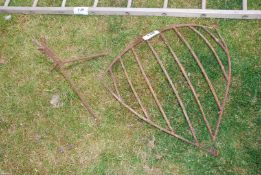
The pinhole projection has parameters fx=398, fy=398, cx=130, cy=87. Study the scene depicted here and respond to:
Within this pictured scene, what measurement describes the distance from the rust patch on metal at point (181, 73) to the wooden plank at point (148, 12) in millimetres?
172

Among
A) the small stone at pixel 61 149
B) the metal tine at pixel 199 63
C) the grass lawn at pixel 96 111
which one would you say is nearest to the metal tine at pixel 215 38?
the grass lawn at pixel 96 111

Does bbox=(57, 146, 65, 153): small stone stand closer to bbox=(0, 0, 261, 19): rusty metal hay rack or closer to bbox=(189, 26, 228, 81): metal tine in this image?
bbox=(0, 0, 261, 19): rusty metal hay rack

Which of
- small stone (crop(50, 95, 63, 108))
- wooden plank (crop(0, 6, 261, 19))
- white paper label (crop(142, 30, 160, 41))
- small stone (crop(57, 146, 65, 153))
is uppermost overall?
wooden plank (crop(0, 6, 261, 19))

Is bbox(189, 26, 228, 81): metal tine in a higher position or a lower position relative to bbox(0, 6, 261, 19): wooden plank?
lower

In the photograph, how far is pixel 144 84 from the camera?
14.9ft

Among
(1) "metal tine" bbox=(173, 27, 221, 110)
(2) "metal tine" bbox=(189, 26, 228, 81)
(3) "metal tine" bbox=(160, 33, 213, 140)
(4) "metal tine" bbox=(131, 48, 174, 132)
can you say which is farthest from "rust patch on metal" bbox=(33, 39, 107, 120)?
(2) "metal tine" bbox=(189, 26, 228, 81)

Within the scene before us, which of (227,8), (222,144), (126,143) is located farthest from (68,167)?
(227,8)

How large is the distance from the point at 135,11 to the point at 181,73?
100cm

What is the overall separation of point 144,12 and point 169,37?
453 millimetres

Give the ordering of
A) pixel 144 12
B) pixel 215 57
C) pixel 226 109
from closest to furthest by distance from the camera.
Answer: pixel 226 109
pixel 215 57
pixel 144 12

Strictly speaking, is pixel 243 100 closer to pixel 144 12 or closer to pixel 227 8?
pixel 227 8

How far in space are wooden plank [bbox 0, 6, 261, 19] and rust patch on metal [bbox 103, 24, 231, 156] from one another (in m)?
0.17

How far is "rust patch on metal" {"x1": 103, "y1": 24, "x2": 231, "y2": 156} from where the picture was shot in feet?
13.6

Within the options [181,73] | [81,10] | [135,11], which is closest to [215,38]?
[181,73]
